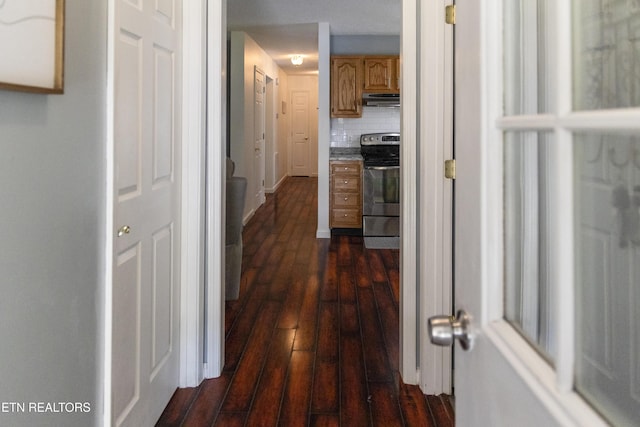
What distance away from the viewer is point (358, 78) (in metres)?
6.33

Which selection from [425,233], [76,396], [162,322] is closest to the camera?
[76,396]

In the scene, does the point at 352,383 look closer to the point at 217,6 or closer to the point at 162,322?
the point at 162,322

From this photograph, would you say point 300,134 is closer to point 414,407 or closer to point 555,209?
point 414,407

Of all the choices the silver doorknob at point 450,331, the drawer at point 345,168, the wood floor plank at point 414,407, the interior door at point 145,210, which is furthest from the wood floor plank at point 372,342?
the drawer at point 345,168

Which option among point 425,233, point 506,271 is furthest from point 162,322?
point 506,271

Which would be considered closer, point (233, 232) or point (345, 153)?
point (233, 232)

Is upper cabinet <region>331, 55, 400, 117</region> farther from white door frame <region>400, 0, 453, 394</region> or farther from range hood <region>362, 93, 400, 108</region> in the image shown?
white door frame <region>400, 0, 453, 394</region>

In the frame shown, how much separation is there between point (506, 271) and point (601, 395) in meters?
0.21

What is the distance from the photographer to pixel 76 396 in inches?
56.1

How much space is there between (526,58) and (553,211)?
0.21 m

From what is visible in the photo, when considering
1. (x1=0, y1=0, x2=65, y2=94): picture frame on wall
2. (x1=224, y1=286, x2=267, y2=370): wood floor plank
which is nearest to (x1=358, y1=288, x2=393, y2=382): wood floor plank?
(x1=224, y1=286, x2=267, y2=370): wood floor plank

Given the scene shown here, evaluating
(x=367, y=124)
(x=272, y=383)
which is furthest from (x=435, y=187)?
(x=367, y=124)

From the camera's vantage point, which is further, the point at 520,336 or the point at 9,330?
the point at 9,330

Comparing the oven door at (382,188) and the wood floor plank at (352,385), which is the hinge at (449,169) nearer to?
the wood floor plank at (352,385)
